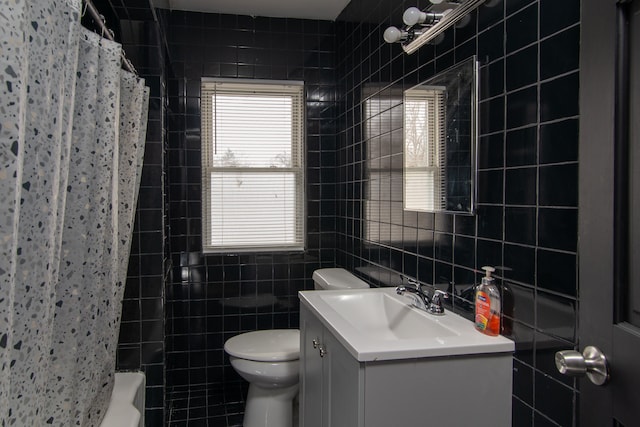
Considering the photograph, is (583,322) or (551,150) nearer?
(583,322)

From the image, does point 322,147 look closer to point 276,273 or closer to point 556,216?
point 276,273

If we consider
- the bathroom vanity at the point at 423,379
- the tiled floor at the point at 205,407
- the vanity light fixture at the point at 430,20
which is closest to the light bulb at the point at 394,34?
the vanity light fixture at the point at 430,20

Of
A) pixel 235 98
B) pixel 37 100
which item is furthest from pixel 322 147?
pixel 37 100

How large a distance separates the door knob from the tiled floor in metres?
Result: 2.23

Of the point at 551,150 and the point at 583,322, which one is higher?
the point at 551,150

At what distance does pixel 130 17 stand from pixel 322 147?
1394 millimetres

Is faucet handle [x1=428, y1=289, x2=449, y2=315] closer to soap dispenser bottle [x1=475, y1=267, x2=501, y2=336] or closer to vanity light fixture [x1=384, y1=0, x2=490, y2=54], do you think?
soap dispenser bottle [x1=475, y1=267, x2=501, y2=336]

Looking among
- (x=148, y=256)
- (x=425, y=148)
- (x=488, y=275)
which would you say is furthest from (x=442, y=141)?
(x=148, y=256)

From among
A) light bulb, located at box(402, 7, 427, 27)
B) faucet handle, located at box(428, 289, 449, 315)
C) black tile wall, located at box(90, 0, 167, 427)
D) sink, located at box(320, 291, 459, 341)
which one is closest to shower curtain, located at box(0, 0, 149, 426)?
black tile wall, located at box(90, 0, 167, 427)

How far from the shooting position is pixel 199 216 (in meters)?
2.95

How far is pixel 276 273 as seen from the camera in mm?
3068

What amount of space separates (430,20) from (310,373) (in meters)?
1.39

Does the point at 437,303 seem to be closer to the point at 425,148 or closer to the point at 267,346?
the point at 425,148

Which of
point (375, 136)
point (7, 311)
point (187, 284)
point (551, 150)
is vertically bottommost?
point (187, 284)
